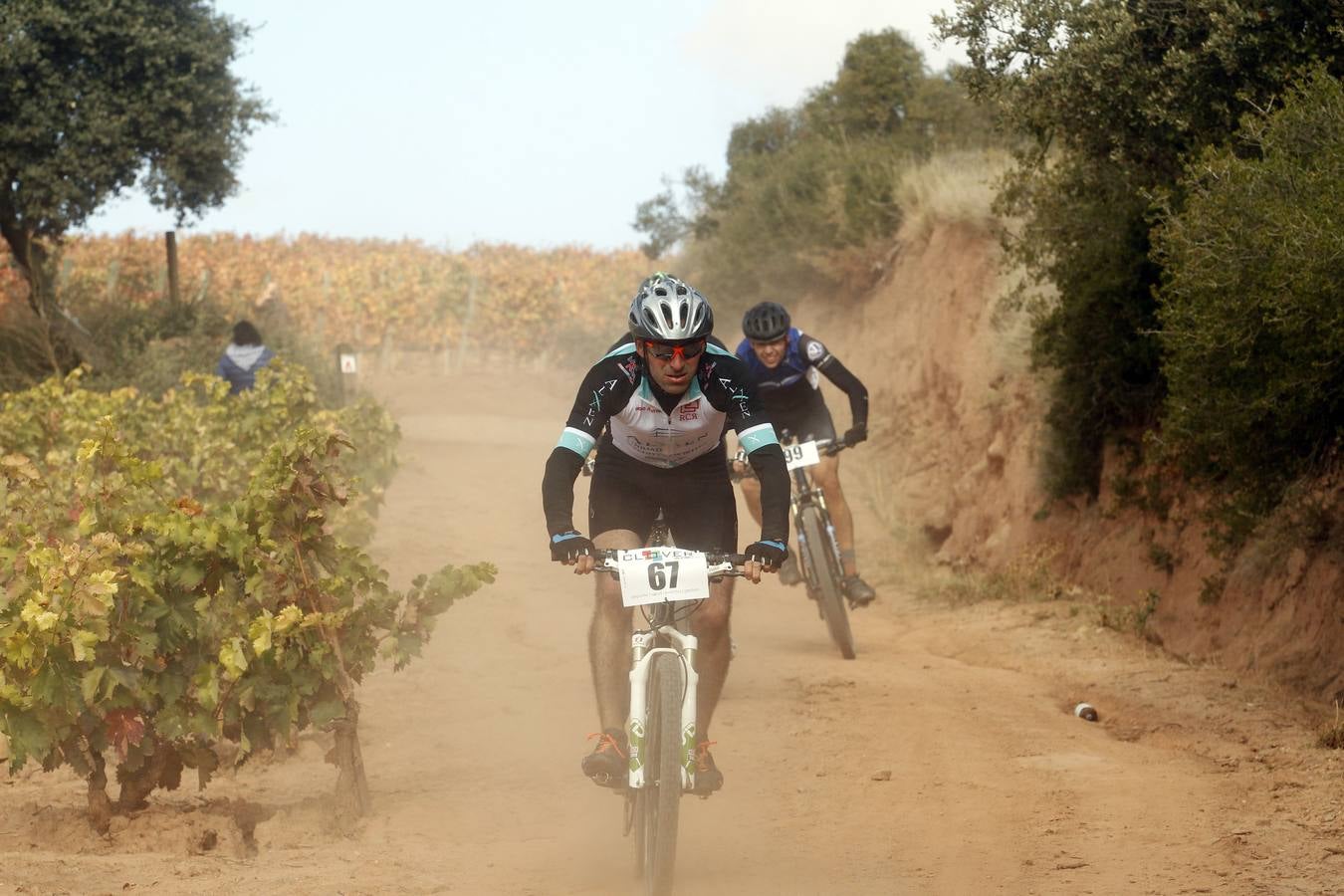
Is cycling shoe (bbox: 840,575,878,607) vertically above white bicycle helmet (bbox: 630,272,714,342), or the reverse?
white bicycle helmet (bbox: 630,272,714,342)

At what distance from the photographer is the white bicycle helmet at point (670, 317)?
5797 mm

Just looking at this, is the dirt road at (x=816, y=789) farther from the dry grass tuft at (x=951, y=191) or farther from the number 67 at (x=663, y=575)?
the dry grass tuft at (x=951, y=191)

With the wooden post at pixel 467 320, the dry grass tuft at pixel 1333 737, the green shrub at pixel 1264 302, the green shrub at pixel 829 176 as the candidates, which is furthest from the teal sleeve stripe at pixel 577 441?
the wooden post at pixel 467 320

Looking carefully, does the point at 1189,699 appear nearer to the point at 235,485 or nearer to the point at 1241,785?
the point at 1241,785

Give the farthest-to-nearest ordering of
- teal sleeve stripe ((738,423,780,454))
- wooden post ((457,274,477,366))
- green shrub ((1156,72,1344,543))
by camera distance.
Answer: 1. wooden post ((457,274,477,366))
2. green shrub ((1156,72,1344,543))
3. teal sleeve stripe ((738,423,780,454))

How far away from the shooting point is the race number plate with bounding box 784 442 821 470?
32.2 ft

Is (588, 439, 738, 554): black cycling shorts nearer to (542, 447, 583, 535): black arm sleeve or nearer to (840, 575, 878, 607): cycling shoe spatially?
(542, 447, 583, 535): black arm sleeve

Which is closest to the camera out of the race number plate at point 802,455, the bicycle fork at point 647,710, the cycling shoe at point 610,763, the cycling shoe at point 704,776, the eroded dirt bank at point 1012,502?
the bicycle fork at point 647,710

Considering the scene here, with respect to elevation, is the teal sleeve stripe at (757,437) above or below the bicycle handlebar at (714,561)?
above

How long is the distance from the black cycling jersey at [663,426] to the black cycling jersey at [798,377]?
3947mm

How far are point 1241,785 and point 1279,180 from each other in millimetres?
3010

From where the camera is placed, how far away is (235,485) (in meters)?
10.9

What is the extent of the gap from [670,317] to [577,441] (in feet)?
1.94

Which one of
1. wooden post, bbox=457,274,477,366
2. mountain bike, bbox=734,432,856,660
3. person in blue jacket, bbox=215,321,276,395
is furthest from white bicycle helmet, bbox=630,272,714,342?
wooden post, bbox=457,274,477,366
